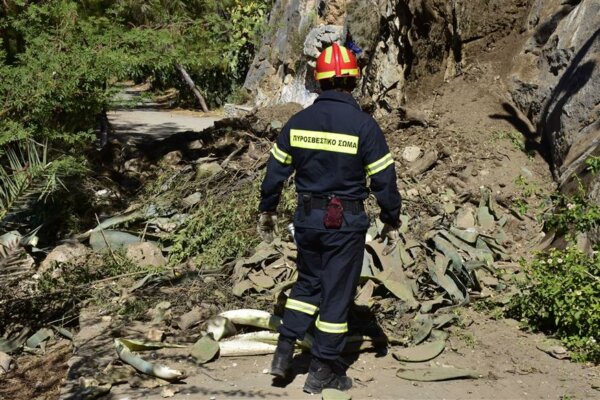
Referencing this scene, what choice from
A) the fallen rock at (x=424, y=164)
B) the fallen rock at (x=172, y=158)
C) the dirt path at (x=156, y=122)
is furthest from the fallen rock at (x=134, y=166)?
the dirt path at (x=156, y=122)

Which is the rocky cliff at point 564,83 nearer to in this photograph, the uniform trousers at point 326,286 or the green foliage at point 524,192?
the green foliage at point 524,192

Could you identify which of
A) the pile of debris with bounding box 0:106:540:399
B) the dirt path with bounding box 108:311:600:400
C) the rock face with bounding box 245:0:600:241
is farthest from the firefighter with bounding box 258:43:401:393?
the rock face with bounding box 245:0:600:241

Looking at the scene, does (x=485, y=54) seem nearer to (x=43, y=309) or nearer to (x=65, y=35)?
(x=65, y=35)

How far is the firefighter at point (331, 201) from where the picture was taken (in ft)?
13.7

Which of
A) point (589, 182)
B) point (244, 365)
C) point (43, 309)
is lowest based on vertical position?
point (43, 309)

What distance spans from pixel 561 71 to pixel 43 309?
623 cm

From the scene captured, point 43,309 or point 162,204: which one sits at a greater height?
point 162,204

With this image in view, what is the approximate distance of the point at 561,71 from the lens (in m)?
8.52

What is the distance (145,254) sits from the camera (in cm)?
691

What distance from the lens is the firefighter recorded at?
13.7 ft

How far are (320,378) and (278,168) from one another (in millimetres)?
1266

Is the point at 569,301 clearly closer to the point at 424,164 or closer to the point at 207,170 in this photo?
the point at 424,164

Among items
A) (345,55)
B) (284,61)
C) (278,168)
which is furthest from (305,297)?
(284,61)

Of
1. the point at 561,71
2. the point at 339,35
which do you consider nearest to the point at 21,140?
the point at 561,71
